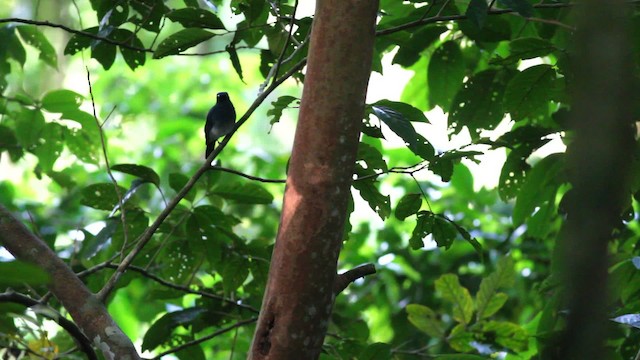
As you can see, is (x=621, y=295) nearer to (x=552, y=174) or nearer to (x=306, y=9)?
(x=552, y=174)

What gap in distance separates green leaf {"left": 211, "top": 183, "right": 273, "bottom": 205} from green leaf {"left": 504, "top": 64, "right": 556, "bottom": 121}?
757mm

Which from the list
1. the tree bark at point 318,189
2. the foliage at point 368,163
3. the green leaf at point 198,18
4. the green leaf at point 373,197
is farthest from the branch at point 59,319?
the green leaf at point 198,18

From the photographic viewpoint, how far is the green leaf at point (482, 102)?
8.55 feet

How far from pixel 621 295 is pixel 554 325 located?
8.7 inches

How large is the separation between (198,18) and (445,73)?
0.90m

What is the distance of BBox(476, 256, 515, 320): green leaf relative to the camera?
2.62 metres

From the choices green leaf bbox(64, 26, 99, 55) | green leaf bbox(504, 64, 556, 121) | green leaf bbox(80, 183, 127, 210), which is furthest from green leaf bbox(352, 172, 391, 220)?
green leaf bbox(64, 26, 99, 55)

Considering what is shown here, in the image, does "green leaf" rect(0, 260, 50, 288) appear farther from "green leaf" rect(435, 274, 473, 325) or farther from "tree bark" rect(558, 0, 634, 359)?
"green leaf" rect(435, 274, 473, 325)

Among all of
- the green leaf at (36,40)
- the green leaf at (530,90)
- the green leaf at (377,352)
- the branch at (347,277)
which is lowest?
the branch at (347,277)

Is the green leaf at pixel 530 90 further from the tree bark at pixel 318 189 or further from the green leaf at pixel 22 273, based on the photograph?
the green leaf at pixel 22 273

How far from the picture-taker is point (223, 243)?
2557mm

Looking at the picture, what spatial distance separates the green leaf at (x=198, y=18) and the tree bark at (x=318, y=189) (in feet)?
2.50

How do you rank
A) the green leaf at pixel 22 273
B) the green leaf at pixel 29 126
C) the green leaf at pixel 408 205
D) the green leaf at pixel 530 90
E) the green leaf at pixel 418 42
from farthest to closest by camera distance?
1. the green leaf at pixel 29 126
2. the green leaf at pixel 418 42
3. the green leaf at pixel 530 90
4. the green leaf at pixel 408 205
5. the green leaf at pixel 22 273

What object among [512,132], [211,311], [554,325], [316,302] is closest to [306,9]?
[512,132]
